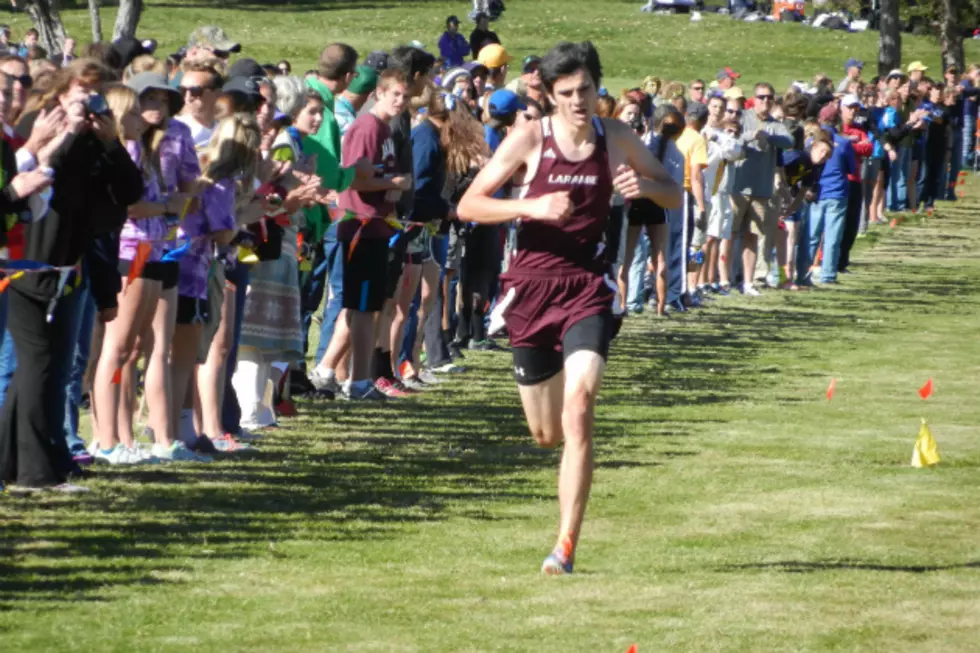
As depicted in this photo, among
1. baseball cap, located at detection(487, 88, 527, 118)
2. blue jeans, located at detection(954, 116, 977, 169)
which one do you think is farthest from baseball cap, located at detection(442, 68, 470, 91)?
blue jeans, located at detection(954, 116, 977, 169)

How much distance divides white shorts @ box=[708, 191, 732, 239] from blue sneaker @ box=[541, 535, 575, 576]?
14.2m

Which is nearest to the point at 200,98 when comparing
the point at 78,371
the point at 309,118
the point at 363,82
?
the point at 309,118

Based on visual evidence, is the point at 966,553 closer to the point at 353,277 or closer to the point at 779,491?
the point at 779,491

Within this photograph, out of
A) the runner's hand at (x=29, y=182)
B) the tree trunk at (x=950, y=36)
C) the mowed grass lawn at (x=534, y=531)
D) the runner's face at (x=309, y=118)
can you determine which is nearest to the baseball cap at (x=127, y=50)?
the runner's face at (x=309, y=118)

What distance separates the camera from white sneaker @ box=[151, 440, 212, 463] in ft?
35.4

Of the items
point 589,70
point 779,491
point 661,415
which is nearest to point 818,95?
point 661,415

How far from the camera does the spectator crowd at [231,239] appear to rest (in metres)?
9.52

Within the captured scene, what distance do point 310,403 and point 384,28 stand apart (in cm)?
5885

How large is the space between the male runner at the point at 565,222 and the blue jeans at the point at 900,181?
2850 centimetres

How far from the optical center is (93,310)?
1060 cm

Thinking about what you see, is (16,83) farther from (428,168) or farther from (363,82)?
(428,168)

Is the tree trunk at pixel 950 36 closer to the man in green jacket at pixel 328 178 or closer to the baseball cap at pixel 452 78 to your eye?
the baseball cap at pixel 452 78

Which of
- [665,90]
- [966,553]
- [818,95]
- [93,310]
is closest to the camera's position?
[966,553]

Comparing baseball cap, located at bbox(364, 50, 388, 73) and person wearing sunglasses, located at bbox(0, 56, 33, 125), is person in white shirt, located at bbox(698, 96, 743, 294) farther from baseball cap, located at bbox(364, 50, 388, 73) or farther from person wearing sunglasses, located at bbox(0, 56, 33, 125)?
person wearing sunglasses, located at bbox(0, 56, 33, 125)
